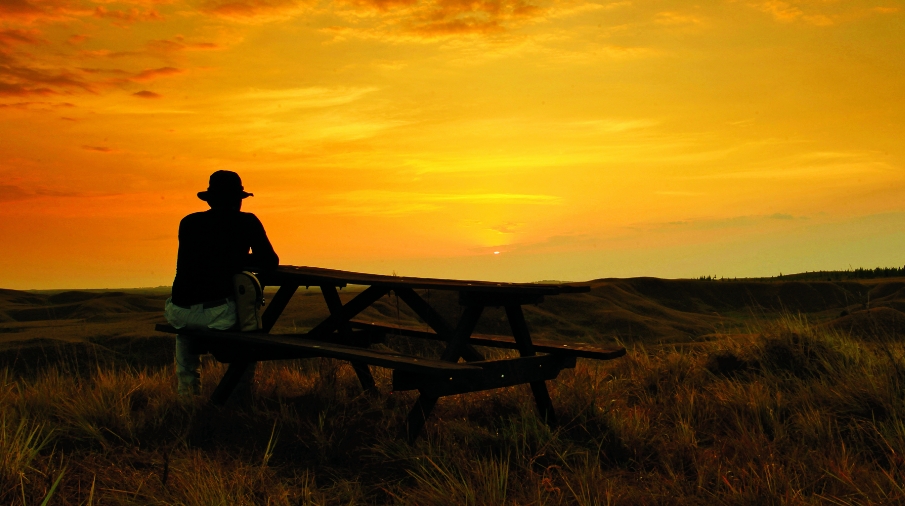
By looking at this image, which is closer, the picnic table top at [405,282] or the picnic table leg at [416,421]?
the picnic table leg at [416,421]

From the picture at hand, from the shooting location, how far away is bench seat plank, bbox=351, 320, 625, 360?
199 inches

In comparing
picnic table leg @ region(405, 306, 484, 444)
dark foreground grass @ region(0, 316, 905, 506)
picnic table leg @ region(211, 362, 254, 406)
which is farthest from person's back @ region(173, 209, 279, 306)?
picnic table leg @ region(405, 306, 484, 444)

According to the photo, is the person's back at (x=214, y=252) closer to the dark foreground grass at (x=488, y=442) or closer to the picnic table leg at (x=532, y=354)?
the dark foreground grass at (x=488, y=442)

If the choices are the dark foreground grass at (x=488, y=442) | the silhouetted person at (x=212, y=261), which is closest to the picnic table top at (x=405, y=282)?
the silhouetted person at (x=212, y=261)

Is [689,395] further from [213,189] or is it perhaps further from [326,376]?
[213,189]

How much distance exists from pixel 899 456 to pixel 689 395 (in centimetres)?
155

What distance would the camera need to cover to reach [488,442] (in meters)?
4.43

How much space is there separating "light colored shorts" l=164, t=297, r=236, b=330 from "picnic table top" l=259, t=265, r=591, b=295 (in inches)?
17.5

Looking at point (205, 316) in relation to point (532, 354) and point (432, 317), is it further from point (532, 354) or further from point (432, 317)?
point (532, 354)

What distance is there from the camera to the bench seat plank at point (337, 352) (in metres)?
4.21

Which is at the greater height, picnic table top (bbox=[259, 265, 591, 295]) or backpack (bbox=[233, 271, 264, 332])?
picnic table top (bbox=[259, 265, 591, 295])

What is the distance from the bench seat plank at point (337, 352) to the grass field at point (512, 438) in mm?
405

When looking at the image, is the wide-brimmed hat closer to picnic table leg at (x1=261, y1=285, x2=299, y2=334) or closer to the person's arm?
the person's arm

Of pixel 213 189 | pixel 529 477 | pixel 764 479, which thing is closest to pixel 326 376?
pixel 213 189
